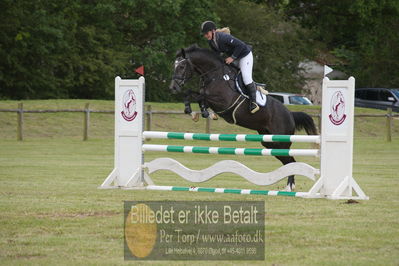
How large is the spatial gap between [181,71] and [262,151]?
65.0 inches

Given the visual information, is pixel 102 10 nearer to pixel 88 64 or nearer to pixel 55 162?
pixel 88 64

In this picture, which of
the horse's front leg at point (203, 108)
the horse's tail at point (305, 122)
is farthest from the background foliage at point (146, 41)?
the horse's front leg at point (203, 108)

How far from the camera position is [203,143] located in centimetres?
2292

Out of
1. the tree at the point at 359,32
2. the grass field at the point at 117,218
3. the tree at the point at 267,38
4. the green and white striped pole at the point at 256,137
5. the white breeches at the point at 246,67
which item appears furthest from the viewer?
the tree at the point at 267,38

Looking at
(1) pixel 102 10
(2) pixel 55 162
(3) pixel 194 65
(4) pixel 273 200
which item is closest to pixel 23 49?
(1) pixel 102 10

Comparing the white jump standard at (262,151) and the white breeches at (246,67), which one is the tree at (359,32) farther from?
the white jump standard at (262,151)

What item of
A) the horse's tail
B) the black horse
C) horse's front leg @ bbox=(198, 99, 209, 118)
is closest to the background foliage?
the horse's tail

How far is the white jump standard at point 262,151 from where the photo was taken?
8680 millimetres

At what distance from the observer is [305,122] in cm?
1124

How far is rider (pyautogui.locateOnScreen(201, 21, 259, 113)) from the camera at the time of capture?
10031 millimetres

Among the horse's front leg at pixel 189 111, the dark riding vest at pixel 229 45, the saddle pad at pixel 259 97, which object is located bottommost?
the horse's front leg at pixel 189 111

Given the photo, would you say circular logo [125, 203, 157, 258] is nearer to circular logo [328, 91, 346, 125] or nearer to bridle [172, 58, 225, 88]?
circular logo [328, 91, 346, 125]

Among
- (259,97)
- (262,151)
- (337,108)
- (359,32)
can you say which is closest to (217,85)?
(259,97)

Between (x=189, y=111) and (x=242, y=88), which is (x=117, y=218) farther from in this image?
(x=242, y=88)
